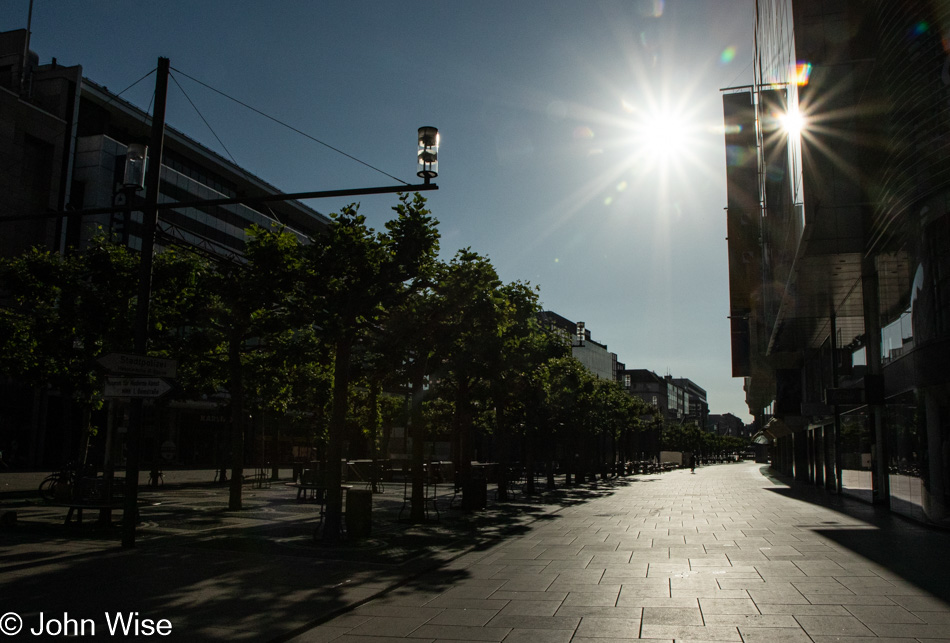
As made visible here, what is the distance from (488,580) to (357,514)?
13.2 ft

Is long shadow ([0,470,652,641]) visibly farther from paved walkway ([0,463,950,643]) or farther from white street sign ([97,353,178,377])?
white street sign ([97,353,178,377])

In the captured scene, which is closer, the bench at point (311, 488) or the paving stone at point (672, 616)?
the paving stone at point (672, 616)

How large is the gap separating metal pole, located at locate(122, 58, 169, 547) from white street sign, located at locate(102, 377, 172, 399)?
202 millimetres

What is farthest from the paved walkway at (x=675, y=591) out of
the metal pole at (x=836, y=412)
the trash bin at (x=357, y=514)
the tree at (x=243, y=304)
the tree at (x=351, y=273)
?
the metal pole at (x=836, y=412)

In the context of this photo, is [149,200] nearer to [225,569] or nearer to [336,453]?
[336,453]

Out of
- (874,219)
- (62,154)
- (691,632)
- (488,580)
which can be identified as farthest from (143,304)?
(62,154)

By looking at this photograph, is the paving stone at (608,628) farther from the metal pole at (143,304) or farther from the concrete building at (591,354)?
the concrete building at (591,354)

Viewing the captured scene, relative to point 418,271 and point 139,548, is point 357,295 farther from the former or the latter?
point 139,548

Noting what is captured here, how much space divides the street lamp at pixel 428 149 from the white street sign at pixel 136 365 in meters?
4.90

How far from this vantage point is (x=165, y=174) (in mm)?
50781

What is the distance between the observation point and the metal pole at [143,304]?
10.9m

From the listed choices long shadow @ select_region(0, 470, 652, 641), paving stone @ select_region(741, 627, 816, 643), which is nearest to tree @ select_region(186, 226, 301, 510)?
long shadow @ select_region(0, 470, 652, 641)

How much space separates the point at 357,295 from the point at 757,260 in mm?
50090

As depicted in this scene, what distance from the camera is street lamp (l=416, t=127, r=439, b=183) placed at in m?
10.5
